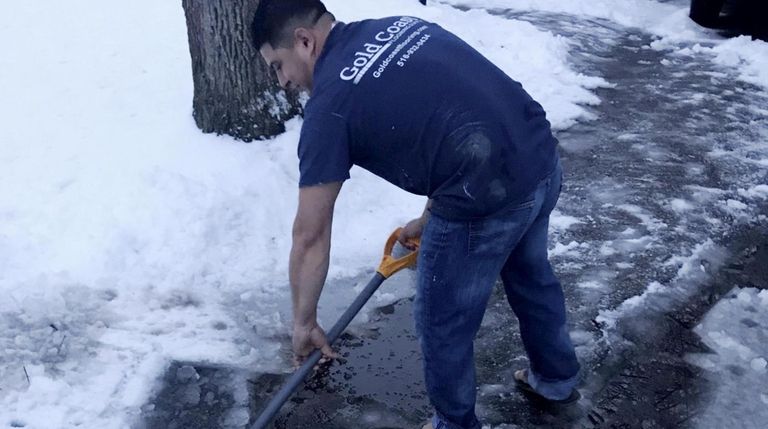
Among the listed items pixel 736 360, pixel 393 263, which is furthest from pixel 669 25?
pixel 393 263

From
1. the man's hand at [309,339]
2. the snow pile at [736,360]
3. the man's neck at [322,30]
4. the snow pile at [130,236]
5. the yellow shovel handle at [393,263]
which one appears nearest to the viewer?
the man's neck at [322,30]

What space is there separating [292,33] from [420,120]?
19.1 inches

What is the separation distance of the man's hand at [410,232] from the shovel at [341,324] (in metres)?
0.02

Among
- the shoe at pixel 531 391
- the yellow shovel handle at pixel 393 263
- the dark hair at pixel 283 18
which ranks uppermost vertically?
the dark hair at pixel 283 18

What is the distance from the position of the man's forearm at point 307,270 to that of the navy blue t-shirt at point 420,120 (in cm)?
24

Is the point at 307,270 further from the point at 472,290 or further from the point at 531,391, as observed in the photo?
the point at 531,391

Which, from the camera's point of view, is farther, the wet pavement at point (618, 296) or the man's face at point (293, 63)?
the wet pavement at point (618, 296)

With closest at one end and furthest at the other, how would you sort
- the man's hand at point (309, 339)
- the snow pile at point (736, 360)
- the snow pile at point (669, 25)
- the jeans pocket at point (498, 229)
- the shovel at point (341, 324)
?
the jeans pocket at point (498, 229) < the man's hand at point (309, 339) < the shovel at point (341, 324) < the snow pile at point (736, 360) < the snow pile at point (669, 25)

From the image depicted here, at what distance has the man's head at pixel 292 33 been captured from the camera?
8.14 feet

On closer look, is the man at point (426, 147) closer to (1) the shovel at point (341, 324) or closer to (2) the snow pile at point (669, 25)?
(1) the shovel at point (341, 324)

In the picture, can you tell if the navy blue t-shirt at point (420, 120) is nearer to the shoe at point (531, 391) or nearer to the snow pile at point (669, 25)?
the shoe at point (531, 391)

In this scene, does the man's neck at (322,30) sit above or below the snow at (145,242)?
above

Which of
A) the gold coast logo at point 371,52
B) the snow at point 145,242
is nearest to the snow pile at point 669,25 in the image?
the snow at point 145,242

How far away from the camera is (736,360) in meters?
3.72
